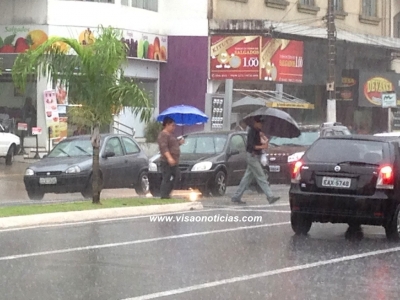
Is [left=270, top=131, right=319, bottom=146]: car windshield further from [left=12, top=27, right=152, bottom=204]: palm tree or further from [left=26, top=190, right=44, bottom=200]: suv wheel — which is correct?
[left=12, top=27, right=152, bottom=204]: palm tree

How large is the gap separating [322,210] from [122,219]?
4.05 metres

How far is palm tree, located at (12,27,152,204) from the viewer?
1719 centimetres

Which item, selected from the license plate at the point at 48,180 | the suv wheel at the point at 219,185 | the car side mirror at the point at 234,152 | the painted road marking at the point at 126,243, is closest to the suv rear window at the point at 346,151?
the painted road marking at the point at 126,243

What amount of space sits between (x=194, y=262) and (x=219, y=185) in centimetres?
993

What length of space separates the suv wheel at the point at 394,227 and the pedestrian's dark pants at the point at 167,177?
5807mm

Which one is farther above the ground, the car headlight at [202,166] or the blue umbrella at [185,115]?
the blue umbrella at [185,115]

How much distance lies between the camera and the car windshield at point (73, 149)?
72.4 feet

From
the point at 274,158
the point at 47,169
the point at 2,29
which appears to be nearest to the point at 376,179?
the point at 47,169

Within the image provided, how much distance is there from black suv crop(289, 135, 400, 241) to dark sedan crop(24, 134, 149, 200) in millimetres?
7673

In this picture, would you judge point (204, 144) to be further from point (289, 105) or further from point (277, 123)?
point (289, 105)

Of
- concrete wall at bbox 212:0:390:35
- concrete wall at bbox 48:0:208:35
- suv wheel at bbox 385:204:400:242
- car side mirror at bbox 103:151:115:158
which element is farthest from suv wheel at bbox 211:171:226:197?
concrete wall at bbox 212:0:390:35

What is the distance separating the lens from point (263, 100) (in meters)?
38.4

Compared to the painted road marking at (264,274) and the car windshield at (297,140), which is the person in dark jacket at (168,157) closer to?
the painted road marking at (264,274)

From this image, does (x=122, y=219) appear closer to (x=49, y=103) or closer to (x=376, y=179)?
(x=376, y=179)
